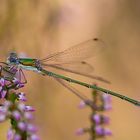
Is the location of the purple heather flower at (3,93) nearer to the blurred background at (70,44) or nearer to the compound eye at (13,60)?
the compound eye at (13,60)

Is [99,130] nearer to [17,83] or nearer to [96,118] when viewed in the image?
[96,118]

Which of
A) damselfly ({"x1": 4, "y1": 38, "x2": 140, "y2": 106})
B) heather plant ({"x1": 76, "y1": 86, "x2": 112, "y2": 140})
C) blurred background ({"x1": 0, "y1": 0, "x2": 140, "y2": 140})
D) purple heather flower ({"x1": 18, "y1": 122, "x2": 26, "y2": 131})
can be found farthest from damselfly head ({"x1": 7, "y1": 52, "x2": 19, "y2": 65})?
purple heather flower ({"x1": 18, "y1": 122, "x2": 26, "y2": 131})

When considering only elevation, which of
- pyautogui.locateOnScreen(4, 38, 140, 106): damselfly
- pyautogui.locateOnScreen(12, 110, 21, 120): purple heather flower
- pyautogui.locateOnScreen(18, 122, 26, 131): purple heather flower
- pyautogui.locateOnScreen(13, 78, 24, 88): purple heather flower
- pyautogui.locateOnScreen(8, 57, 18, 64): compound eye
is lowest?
pyautogui.locateOnScreen(18, 122, 26, 131): purple heather flower

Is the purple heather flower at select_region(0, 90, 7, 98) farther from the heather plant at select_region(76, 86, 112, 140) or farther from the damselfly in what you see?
the damselfly

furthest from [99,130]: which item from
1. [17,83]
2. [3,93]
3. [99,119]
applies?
[3,93]

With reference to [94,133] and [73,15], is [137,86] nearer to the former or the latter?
[73,15]

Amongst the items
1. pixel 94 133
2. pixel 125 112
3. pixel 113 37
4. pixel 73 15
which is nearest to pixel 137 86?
pixel 125 112
